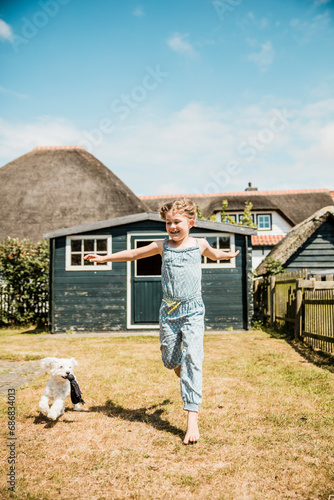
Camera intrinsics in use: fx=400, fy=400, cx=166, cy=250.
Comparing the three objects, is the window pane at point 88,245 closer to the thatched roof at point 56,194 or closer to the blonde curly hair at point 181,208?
the blonde curly hair at point 181,208

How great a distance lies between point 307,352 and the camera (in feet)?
22.1

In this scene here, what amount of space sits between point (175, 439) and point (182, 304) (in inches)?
38.0

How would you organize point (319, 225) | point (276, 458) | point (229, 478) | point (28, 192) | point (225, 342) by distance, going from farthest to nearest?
point (28, 192) < point (319, 225) < point (225, 342) < point (276, 458) < point (229, 478)

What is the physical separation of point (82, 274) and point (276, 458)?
8970 millimetres

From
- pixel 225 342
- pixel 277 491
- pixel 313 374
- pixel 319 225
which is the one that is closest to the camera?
pixel 277 491

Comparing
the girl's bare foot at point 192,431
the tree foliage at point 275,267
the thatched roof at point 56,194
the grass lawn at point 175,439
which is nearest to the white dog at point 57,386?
the grass lawn at point 175,439

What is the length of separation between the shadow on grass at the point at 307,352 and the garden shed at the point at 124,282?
1.64 meters

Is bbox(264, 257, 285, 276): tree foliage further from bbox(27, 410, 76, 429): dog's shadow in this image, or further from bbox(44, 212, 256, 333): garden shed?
bbox(27, 410, 76, 429): dog's shadow

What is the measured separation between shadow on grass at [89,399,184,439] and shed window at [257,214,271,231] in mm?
25436

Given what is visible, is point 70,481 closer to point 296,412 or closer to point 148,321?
point 296,412

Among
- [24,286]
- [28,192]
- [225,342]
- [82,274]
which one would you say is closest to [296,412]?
[225,342]

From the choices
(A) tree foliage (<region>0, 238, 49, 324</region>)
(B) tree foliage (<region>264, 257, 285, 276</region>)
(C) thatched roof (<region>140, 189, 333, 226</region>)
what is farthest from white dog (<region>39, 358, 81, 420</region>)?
(C) thatched roof (<region>140, 189, 333, 226</region>)

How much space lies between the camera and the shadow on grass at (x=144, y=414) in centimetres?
308

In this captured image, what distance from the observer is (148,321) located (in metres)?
10.8
